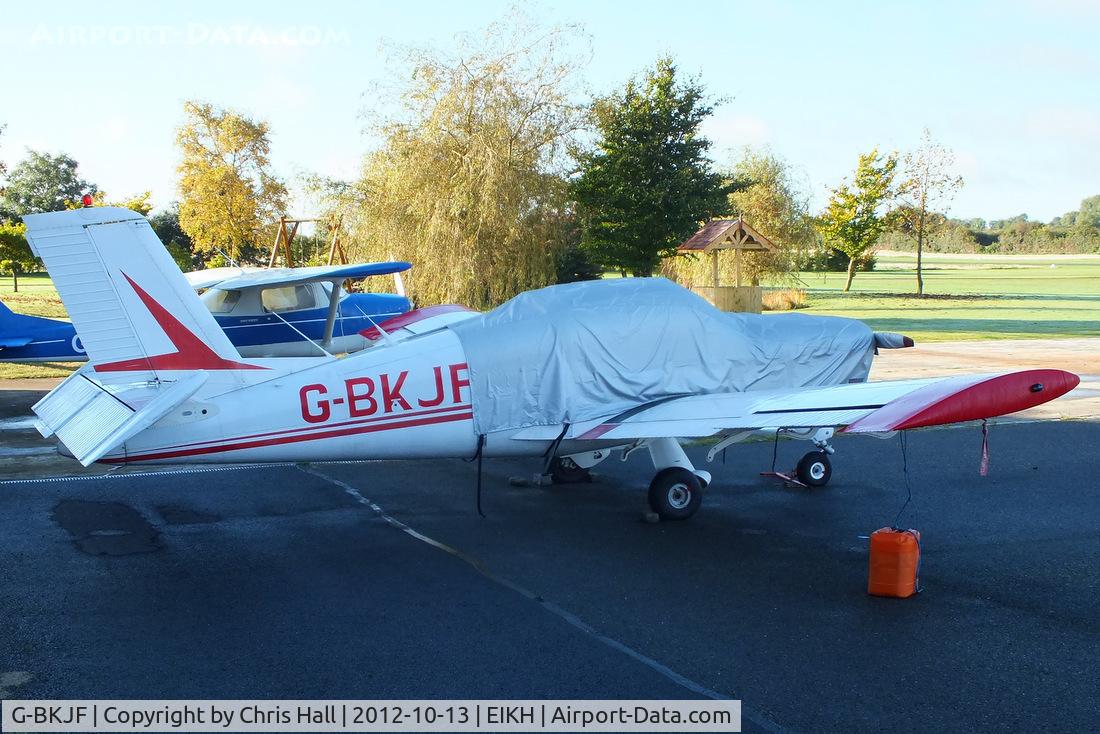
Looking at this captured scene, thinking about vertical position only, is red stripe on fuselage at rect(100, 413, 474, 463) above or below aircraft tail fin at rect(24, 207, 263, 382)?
below

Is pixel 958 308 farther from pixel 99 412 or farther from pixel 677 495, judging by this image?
pixel 99 412

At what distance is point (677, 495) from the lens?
29.7ft

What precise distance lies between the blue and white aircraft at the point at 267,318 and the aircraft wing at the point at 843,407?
21.8ft

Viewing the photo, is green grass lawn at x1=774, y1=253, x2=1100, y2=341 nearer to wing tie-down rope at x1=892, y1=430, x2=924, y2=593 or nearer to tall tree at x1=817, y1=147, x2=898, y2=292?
tall tree at x1=817, y1=147, x2=898, y2=292

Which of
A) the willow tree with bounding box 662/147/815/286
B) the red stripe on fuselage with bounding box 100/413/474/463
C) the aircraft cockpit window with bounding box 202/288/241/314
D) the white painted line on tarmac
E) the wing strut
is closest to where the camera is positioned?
the white painted line on tarmac

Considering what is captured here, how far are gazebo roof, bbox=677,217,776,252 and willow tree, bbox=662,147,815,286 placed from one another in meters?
9.57

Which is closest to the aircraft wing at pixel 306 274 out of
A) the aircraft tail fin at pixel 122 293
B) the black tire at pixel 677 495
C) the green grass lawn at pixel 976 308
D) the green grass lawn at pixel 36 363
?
the green grass lawn at pixel 36 363

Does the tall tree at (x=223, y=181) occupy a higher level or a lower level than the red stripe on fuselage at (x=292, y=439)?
higher

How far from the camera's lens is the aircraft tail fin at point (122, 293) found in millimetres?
7816

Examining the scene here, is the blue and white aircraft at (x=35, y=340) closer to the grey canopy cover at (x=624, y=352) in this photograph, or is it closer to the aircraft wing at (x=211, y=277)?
the aircraft wing at (x=211, y=277)

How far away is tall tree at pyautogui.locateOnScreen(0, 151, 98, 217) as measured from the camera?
291 feet

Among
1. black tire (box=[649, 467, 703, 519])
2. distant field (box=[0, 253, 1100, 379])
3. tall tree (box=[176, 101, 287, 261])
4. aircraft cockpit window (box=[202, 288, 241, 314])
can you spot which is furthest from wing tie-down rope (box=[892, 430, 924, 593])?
tall tree (box=[176, 101, 287, 261])

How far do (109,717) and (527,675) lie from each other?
2.37 m

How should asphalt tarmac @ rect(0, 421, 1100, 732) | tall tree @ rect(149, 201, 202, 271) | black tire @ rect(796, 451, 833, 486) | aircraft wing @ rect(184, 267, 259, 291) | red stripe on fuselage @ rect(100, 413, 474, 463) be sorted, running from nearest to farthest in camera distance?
asphalt tarmac @ rect(0, 421, 1100, 732) < red stripe on fuselage @ rect(100, 413, 474, 463) < black tire @ rect(796, 451, 833, 486) < aircraft wing @ rect(184, 267, 259, 291) < tall tree @ rect(149, 201, 202, 271)
